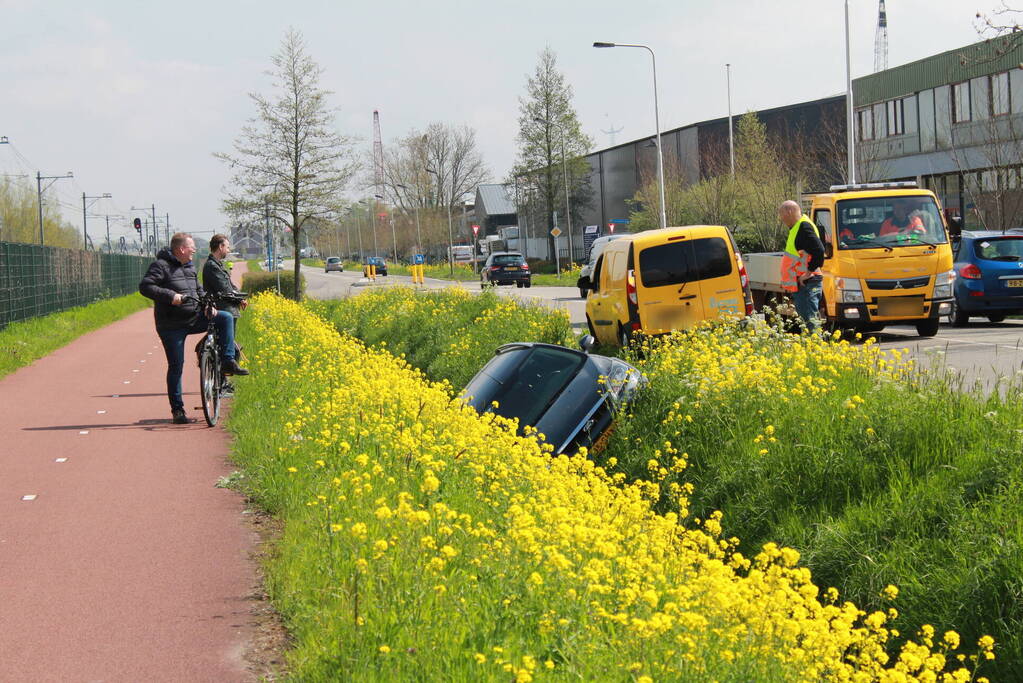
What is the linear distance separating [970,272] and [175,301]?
44.5 ft

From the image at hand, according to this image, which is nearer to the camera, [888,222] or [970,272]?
[888,222]

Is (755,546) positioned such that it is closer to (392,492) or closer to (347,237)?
(392,492)

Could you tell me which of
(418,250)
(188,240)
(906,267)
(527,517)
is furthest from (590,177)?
(527,517)

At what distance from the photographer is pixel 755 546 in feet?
22.5

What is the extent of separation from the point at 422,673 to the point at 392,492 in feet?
7.97

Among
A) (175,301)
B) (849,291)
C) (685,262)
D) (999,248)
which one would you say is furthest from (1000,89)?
(175,301)

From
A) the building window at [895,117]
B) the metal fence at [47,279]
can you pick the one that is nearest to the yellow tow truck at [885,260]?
the metal fence at [47,279]

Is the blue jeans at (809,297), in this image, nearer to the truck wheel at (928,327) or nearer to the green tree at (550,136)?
the truck wheel at (928,327)

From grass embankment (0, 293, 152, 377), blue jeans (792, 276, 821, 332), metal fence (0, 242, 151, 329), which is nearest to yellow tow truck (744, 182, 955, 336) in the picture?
blue jeans (792, 276, 821, 332)

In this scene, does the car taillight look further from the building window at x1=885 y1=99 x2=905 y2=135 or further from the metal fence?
the building window at x1=885 y1=99 x2=905 y2=135

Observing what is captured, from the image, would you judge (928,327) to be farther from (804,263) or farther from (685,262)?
(804,263)

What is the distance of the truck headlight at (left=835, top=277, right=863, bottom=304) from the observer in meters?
17.2

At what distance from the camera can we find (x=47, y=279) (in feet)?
93.5

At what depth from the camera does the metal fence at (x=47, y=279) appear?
76.1 ft
